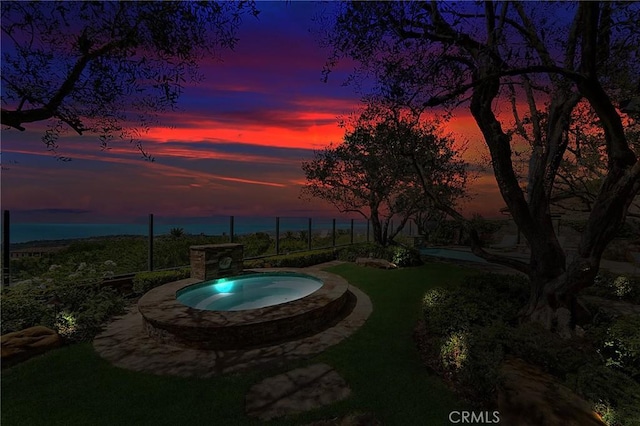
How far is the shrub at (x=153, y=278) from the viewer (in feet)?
36.4

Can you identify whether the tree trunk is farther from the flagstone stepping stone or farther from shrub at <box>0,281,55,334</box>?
shrub at <box>0,281,55,334</box>

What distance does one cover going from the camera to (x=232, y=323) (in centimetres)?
719

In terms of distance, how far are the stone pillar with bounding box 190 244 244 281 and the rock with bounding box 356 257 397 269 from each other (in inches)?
286

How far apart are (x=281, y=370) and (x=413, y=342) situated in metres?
3.30

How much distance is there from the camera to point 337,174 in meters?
20.1

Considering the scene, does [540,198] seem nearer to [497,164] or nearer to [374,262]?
[497,164]

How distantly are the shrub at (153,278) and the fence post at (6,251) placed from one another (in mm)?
3329

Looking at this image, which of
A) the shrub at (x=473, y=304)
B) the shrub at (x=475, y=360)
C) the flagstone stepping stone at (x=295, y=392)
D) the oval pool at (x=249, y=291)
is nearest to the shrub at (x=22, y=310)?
the oval pool at (x=249, y=291)

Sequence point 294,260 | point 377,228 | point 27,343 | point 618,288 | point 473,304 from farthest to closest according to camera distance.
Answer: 1. point 377,228
2. point 294,260
3. point 618,288
4. point 473,304
5. point 27,343

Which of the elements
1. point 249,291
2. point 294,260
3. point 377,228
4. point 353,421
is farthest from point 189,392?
point 377,228

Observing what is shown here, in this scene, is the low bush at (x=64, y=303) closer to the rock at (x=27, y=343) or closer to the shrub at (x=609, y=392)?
the rock at (x=27, y=343)

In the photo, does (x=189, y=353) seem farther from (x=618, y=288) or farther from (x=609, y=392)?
(x=618, y=288)

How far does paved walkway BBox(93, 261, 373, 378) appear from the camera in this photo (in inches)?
242

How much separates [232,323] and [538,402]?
234 inches
